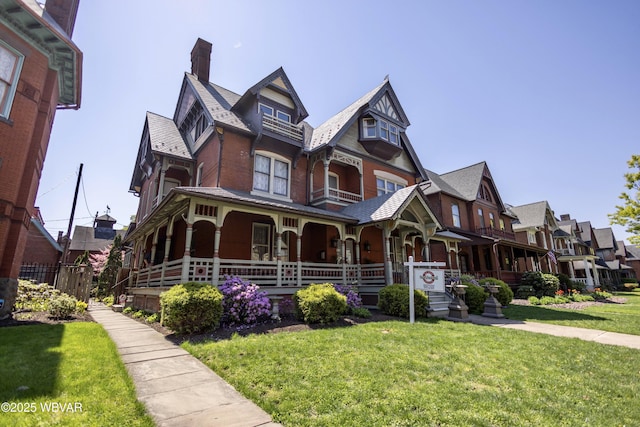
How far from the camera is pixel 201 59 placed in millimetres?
18344

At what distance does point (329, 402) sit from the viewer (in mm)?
3826

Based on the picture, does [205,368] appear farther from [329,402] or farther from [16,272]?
[16,272]

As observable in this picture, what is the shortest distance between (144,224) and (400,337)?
39.5ft

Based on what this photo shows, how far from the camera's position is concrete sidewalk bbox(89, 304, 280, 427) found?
3.46m

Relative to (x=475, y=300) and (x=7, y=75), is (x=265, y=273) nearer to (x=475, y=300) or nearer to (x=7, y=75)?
(x=475, y=300)

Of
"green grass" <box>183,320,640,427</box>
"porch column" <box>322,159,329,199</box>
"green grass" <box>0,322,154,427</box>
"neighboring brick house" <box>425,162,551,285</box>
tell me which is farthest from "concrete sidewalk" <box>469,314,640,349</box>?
"neighboring brick house" <box>425,162,551,285</box>

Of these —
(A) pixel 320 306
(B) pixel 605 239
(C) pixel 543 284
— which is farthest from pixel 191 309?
(B) pixel 605 239

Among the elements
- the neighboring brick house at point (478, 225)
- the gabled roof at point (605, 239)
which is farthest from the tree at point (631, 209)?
the gabled roof at point (605, 239)

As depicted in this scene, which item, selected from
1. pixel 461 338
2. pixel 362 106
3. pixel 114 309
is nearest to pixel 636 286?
pixel 362 106

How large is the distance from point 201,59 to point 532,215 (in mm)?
39030

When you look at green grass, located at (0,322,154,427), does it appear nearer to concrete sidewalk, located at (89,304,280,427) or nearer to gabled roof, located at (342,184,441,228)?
concrete sidewalk, located at (89,304,280,427)

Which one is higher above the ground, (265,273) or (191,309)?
(265,273)

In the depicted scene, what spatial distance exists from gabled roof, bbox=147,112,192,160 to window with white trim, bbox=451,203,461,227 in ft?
69.6

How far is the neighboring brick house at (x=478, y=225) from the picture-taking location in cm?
2422
